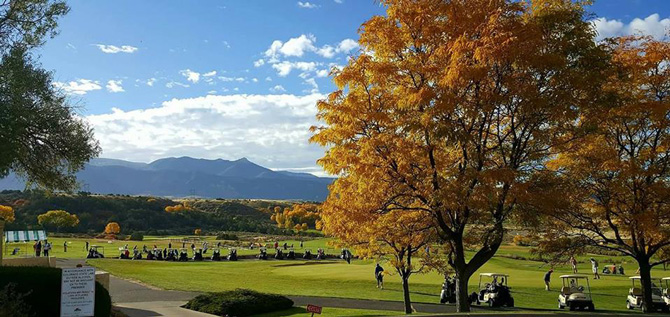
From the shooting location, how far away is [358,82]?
58.4ft

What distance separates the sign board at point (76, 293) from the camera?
15031mm

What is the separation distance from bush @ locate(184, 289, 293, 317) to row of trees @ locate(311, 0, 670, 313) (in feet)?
22.4

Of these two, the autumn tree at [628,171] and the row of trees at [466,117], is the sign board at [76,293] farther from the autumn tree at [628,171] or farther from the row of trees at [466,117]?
the autumn tree at [628,171]

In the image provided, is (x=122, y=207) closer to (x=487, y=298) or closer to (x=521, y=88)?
(x=487, y=298)

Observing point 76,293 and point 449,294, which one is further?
→ point 449,294

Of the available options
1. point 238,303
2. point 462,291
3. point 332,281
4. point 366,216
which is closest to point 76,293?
point 366,216

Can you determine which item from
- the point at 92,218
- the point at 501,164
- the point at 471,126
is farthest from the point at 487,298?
the point at 92,218

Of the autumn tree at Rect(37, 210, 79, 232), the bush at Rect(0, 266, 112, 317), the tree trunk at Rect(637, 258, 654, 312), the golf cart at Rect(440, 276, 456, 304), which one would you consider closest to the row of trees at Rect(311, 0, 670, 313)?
the tree trunk at Rect(637, 258, 654, 312)

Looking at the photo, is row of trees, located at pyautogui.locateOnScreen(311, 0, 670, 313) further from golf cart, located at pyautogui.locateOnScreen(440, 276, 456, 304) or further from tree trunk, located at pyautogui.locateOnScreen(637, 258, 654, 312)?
golf cart, located at pyautogui.locateOnScreen(440, 276, 456, 304)

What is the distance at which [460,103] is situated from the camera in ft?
52.2

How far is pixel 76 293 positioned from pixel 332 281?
2622 centimetres

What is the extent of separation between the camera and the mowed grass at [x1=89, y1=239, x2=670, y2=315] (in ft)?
106

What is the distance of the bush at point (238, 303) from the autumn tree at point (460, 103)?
862cm

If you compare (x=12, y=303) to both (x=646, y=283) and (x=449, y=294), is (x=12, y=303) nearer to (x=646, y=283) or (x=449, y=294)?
(x=449, y=294)
